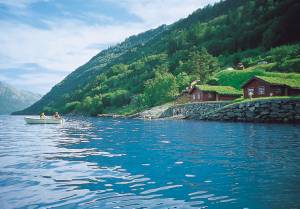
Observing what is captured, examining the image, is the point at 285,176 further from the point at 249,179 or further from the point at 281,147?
the point at 281,147

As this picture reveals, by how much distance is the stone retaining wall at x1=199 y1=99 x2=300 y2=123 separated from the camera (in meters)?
71.1

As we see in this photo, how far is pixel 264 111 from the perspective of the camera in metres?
75.7

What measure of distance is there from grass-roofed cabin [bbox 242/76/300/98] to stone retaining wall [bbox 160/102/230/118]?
9250 mm

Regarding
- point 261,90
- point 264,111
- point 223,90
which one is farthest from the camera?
point 223,90

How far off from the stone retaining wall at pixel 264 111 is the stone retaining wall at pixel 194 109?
34.2 feet

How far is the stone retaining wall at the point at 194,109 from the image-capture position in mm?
96875

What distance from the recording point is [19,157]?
26141 millimetres

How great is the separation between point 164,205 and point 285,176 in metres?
8.25

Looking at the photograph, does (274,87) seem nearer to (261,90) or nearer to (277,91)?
(277,91)

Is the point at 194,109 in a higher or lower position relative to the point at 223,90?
lower

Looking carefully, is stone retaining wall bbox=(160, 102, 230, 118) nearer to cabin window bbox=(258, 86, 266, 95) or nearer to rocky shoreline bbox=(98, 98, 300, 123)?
rocky shoreline bbox=(98, 98, 300, 123)

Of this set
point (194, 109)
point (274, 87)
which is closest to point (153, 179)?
point (274, 87)

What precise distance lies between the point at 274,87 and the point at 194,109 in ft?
81.2

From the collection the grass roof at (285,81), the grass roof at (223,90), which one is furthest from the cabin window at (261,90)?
the grass roof at (223,90)
